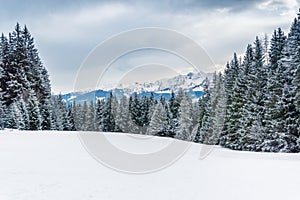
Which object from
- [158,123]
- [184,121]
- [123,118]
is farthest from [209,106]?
[123,118]

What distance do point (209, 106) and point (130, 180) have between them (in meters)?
32.6

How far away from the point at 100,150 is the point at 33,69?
25.3 m

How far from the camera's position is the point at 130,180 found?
36.0 feet

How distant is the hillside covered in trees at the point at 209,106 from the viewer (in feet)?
86.9

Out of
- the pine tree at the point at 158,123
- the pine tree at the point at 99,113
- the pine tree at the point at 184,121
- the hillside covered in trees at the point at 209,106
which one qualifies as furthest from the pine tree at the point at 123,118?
the pine tree at the point at 184,121

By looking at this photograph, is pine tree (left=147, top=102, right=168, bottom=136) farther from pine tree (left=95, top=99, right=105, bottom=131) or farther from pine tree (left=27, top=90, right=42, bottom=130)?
pine tree (left=27, top=90, right=42, bottom=130)

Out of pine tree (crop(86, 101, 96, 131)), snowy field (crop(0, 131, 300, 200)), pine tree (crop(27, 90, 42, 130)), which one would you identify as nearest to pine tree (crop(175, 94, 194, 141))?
pine tree (crop(86, 101, 96, 131))

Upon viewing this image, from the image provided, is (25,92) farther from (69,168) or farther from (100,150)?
(69,168)

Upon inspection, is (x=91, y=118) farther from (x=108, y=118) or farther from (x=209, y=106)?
(x=209, y=106)

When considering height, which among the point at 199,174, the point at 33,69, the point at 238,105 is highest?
the point at 33,69

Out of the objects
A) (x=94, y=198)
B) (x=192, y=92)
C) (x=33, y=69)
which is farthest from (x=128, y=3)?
(x=192, y=92)

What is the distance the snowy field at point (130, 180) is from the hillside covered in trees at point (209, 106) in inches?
495

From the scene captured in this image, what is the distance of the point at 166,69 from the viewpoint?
587 inches

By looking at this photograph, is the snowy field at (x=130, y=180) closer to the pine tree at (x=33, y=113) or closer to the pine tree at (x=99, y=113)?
the pine tree at (x=33, y=113)
